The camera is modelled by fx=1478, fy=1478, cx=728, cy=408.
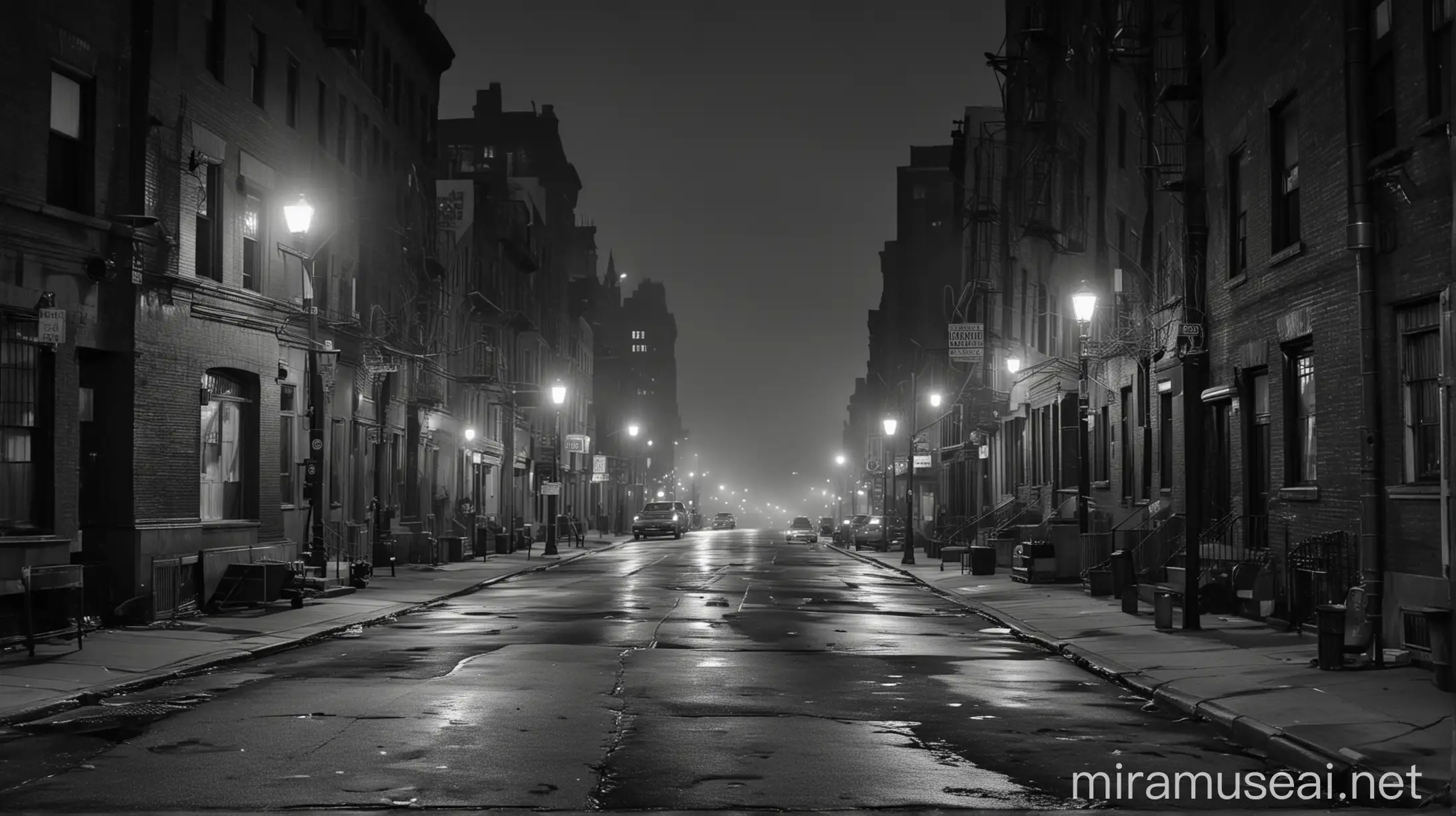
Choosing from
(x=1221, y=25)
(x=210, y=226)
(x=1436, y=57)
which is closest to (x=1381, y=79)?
(x=1436, y=57)

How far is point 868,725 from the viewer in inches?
495

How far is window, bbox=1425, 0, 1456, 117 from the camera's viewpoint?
53.9 ft

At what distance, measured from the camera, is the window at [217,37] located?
26656 millimetres

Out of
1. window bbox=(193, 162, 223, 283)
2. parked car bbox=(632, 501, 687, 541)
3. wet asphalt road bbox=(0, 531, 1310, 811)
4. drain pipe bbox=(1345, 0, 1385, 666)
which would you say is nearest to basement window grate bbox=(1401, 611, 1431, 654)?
drain pipe bbox=(1345, 0, 1385, 666)

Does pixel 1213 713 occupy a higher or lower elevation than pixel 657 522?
lower

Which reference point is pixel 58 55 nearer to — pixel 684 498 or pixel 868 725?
pixel 868 725

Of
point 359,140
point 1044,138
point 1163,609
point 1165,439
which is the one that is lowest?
point 1163,609

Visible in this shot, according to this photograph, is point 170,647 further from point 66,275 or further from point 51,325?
point 66,275

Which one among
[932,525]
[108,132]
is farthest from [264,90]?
[932,525]

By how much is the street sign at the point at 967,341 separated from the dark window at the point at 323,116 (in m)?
20.3

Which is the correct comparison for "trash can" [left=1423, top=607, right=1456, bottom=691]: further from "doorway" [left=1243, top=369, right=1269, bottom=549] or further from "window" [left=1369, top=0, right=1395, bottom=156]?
"doorway" [left=1243, top=369, right=1269, bottom=549]

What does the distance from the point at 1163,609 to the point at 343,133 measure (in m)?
23.9

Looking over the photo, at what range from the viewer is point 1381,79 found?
18453mm

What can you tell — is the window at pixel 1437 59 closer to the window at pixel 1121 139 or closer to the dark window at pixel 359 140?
the window at pixel 1121 139
